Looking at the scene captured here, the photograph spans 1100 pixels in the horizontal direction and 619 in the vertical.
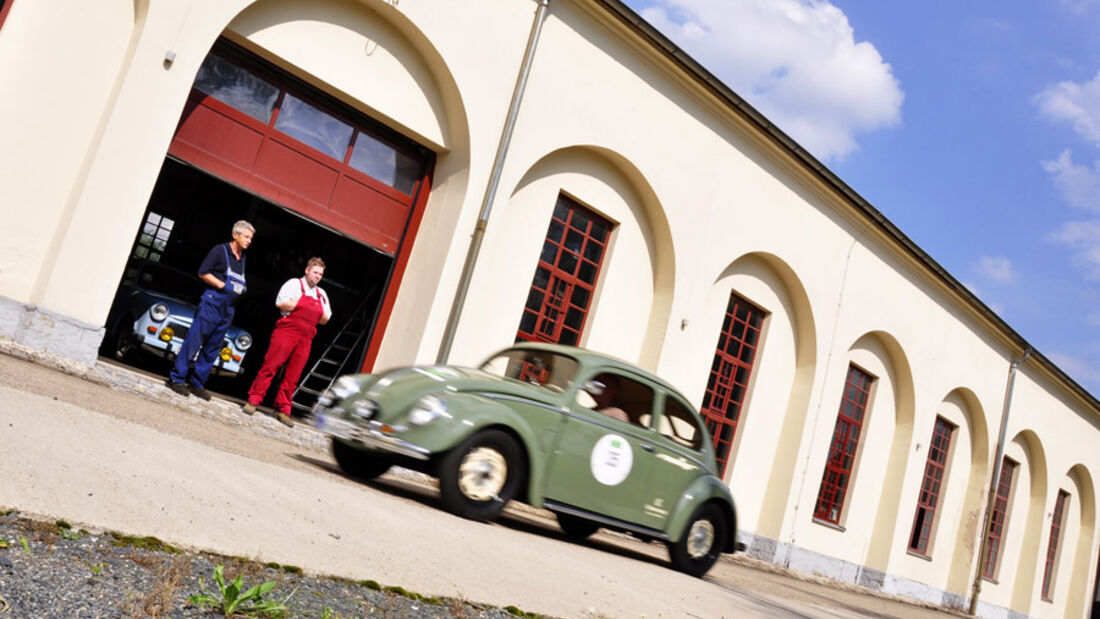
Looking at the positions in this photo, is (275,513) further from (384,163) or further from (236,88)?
(384,163)

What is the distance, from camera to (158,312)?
11.8 m

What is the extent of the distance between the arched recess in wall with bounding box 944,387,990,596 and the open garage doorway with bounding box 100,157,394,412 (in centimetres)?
1552

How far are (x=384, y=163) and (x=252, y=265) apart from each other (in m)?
4.43

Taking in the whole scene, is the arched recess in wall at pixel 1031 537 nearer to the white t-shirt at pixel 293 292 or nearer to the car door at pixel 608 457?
the car door at pixel 608 457

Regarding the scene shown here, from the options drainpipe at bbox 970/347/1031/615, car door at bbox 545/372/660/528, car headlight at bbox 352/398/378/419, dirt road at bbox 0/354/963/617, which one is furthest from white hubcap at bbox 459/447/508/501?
drainpipe at bbox 970/347/1031/615

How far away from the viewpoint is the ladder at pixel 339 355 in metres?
12.9

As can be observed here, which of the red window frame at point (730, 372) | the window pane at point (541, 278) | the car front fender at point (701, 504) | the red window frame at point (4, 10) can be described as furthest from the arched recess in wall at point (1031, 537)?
the red window frame at point (4, 10)

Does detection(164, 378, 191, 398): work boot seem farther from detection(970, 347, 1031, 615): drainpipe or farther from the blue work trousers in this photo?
detection(970, 347, 1031, 615): drainpipe

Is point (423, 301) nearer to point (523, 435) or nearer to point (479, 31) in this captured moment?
point (479, 31)

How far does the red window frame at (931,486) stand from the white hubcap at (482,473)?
685 inches

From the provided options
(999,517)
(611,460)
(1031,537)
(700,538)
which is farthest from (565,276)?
(1031,537)

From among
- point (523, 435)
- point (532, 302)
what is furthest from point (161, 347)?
point (523, 435)

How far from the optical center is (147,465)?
4.57 m

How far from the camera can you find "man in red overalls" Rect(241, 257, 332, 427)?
9.65 meters
